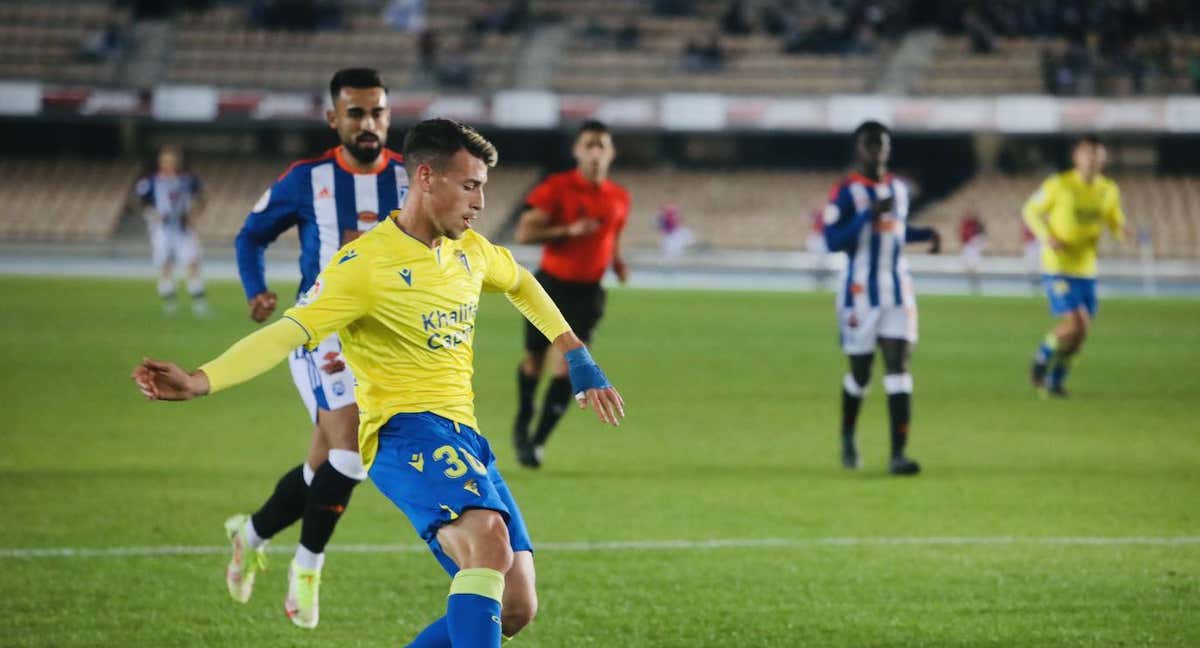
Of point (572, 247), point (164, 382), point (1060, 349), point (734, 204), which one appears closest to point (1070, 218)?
point (1060, 349)

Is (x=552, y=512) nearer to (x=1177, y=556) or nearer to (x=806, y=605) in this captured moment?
(x=806, y=605)

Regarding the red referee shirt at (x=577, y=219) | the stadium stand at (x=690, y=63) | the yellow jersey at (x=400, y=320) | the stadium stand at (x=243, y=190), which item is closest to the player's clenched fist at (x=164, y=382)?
the yellow jersey at (x=400, y=320)

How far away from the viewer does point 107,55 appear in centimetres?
4762

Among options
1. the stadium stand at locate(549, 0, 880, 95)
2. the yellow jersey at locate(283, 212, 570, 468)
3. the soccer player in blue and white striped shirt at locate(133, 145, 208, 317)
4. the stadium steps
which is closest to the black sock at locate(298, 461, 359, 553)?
the yellow jersey at locate(283, 212, 570, 468)

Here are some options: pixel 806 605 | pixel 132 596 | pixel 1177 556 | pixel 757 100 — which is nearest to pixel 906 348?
pixel 1177 556

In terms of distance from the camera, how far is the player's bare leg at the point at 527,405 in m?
10.2

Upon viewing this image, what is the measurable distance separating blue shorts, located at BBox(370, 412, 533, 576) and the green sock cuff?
199 mm

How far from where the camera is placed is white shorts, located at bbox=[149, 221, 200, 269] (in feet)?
72.9

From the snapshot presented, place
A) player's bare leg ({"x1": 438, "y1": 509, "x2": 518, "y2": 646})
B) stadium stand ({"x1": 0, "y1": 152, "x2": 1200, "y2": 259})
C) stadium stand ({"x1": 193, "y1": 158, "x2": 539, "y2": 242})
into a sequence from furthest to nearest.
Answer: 1. stadium stand ({"x1": 193, "y1": 158, "x2": 539, "y2": 242})
2. stadium stand ({"x1": 0, "y1": 152, "x2": 1200, "y2": 259})
3. player's bare leg ({"x1": 438, "y1": 509, "x2": 518, "y2": 646})

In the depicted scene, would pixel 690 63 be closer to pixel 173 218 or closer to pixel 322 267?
pixel 173 218

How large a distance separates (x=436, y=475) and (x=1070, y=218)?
36.0 feet

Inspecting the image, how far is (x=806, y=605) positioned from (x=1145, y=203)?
39.4m

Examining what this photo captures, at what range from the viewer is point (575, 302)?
403 inches

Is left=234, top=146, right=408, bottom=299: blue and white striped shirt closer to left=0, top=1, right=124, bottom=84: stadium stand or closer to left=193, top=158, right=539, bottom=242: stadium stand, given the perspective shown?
left=193, top=158, right=539, bottom=242: stadium stand
